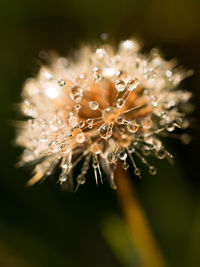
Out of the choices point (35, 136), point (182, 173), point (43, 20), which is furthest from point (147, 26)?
point (35, 136)

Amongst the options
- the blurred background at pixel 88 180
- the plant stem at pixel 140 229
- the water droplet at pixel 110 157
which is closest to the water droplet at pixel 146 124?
the water droplet at pixel 110 157

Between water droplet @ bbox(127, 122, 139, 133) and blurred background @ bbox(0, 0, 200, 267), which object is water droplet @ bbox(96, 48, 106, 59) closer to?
water droplet @ bbox(127, 122, 139, 133)

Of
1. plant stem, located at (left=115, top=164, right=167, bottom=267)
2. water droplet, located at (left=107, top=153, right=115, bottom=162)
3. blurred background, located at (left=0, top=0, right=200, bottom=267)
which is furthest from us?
blurred background, located at (left=0, top=0, right=200, bottom=267)

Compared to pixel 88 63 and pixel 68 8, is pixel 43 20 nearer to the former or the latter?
pixel 68 8

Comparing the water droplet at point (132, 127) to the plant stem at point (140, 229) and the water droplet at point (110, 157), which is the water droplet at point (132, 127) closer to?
the water droplet at point (110, 157)

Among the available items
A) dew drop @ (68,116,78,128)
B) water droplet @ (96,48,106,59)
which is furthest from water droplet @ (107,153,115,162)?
water droplet @ (96,48,106,59)

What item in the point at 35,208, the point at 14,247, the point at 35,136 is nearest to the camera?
the point at 35,136
